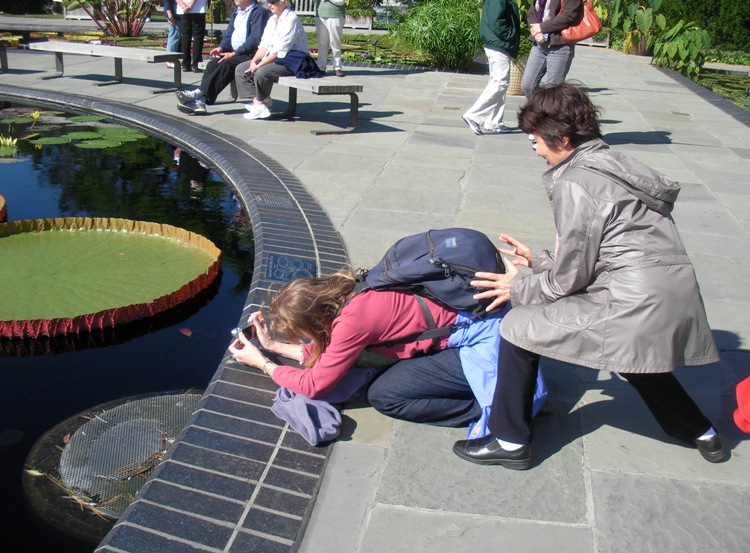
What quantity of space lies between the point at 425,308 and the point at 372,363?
0.39 metres

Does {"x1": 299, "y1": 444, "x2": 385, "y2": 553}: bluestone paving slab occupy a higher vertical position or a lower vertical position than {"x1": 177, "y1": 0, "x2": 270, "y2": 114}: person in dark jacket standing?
lower

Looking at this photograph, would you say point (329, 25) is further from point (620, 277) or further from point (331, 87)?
point (620, 277)

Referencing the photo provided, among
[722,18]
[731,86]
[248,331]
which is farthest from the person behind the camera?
[722,18]

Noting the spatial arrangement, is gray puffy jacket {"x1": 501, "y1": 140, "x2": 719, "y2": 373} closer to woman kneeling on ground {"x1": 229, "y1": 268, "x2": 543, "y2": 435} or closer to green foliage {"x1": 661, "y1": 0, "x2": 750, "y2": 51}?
woman kneeling on ground {"x1": 229, "y1": 268, "x2": 543, "y2": 435}

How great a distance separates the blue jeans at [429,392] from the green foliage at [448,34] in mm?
11324

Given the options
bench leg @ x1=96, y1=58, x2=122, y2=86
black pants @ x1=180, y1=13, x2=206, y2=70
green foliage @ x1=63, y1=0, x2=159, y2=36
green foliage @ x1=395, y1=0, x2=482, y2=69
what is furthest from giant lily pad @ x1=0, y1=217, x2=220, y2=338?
green foliage @ x1=63, y1=0, x2=159, y2=36

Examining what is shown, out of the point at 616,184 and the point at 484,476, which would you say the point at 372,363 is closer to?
the point at 484,476

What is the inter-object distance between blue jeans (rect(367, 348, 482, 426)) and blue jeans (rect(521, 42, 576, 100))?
16.7 feet

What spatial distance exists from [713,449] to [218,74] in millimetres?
6857

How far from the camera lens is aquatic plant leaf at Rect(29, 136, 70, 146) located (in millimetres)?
6887

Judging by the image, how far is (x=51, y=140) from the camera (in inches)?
273

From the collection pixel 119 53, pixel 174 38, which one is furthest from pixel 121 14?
pixel 119 53

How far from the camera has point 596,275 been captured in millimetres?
2436

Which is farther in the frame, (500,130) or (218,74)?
(218,74)
